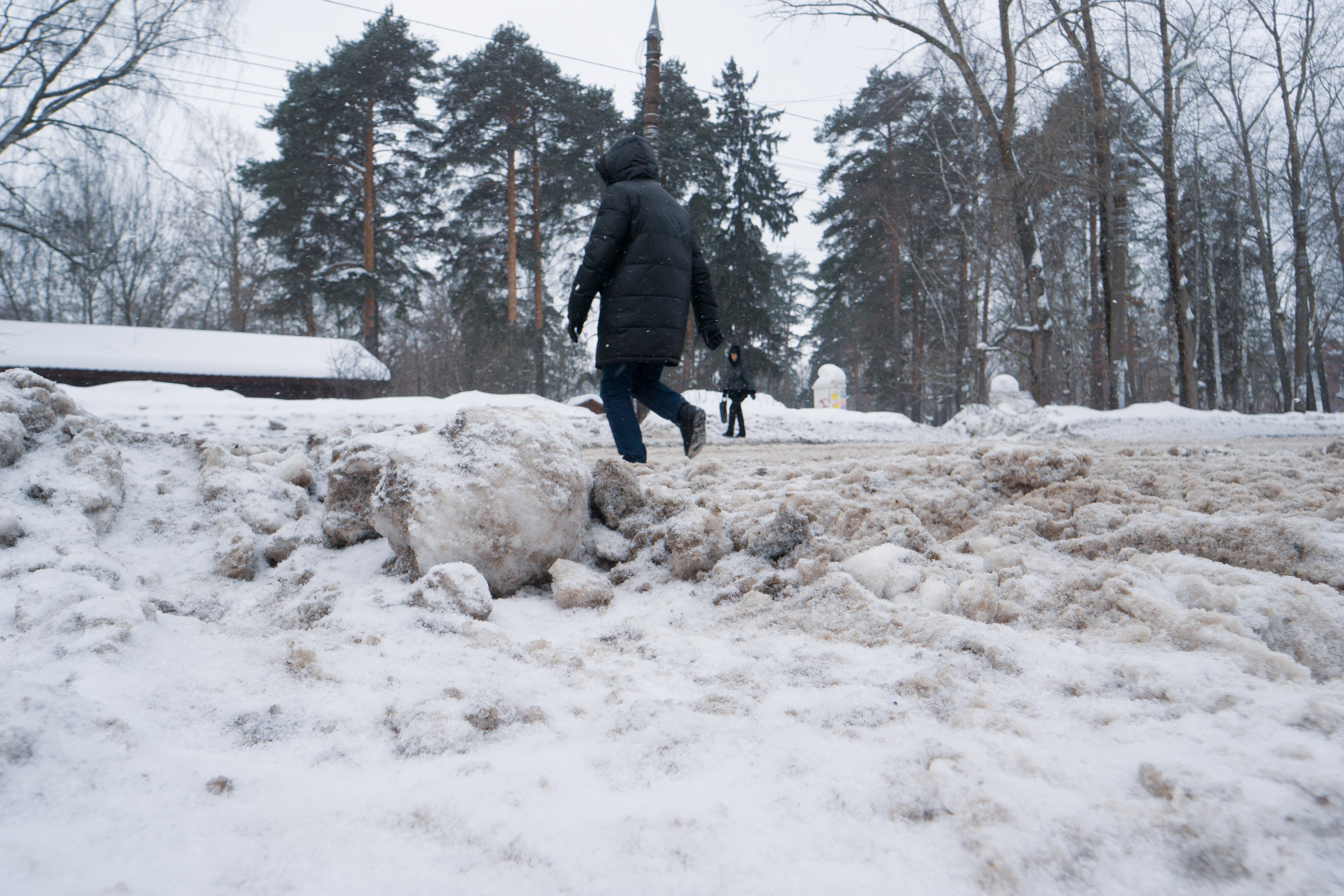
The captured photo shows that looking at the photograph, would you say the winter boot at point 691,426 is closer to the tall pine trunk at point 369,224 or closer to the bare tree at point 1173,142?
the bare tree at point 1173,142

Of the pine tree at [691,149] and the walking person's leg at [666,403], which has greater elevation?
the pine tree at [691,149]

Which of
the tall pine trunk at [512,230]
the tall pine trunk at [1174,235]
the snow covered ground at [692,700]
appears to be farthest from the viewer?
the tall pine trunk at [512,230]

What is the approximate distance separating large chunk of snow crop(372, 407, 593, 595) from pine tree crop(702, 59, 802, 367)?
19.9 metres

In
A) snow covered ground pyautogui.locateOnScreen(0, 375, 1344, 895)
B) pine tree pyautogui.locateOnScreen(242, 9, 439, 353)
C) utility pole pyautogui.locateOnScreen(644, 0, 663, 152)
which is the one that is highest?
pine tree pyautogui.locateOnScreen(242, 9, 439, 353)

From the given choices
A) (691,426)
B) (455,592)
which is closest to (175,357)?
(691,426)

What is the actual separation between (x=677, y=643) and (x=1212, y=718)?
1.08m

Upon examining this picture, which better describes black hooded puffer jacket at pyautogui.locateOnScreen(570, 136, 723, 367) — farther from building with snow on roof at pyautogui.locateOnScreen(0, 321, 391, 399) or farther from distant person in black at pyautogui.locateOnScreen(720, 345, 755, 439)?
building with snow on roof at pyautogui.locateOnScreen(0, 321, 391, 399)

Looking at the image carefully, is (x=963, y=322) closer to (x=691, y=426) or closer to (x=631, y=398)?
(x=691, y=426)

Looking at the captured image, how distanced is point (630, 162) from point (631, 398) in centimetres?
143

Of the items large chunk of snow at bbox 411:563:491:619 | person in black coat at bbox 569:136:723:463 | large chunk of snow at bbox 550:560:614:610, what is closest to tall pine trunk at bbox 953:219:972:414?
person in black coat at bbox 569:136:723:463

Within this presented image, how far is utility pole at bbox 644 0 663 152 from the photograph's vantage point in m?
9.52

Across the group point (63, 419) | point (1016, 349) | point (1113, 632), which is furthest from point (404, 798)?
point (1016, 349)

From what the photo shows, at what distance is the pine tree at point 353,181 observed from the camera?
64.1 feet

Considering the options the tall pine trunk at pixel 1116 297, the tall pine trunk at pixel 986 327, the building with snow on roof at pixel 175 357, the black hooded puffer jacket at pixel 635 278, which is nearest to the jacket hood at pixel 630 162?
the black hooded puffer jacket at pixel 635 278
